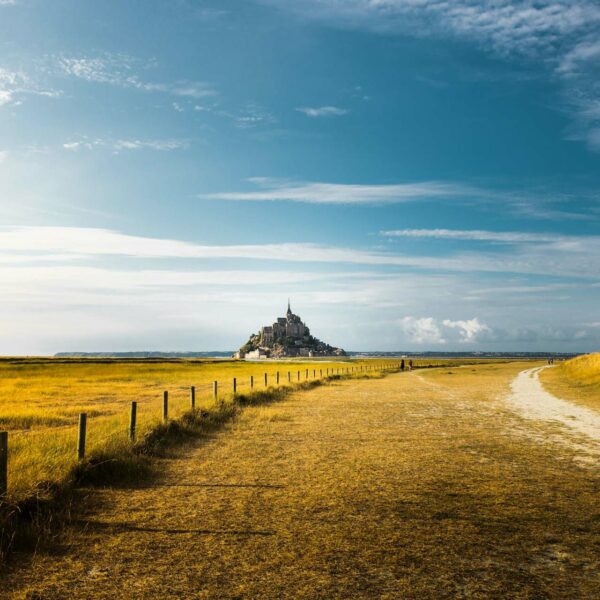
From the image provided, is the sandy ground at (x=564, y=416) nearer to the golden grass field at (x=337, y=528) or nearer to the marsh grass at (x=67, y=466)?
the golden grass field at (x=337, y=528)

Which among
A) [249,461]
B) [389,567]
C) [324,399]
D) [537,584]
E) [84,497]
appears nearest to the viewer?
[537,584]

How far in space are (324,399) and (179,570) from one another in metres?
25.0

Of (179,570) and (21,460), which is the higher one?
(21,460)

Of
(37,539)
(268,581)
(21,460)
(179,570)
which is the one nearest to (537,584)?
(268,581)

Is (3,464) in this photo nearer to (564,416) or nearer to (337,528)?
(337,528)

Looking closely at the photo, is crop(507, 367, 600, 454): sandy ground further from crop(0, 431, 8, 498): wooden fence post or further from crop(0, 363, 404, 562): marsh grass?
crop(0, 431, 8, 498): wooden fence post

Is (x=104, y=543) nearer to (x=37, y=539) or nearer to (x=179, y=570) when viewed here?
(x=37, y=539)

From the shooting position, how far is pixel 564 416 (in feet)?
74.9

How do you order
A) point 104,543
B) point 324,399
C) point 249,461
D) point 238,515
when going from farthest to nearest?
point 324,399 → point 249,461 → point 238,515 → point 104,543

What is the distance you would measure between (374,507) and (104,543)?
435cm

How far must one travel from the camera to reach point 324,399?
31.7 m

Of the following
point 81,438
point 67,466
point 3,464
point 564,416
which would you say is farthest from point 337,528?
point 564,416

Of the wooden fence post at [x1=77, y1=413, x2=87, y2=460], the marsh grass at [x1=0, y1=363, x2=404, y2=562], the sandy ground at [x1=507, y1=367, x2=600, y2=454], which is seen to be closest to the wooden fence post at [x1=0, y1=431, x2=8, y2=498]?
the marsh grass at [x1=0, y1=363, x2=404, y2=562]

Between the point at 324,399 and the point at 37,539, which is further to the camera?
the point at 324,399
